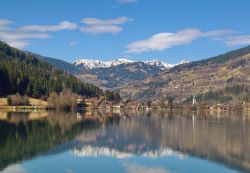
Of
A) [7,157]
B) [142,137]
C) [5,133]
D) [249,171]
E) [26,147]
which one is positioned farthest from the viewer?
[142,137]

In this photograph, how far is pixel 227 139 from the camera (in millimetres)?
76688

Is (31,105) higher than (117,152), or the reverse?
(31,105)

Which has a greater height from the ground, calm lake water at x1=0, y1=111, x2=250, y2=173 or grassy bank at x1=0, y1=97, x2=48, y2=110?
grassy bank at x1=0, y1=97, x2=48, y2=110

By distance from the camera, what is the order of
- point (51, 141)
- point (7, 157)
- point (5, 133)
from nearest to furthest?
point (7, 157), point (51, 141), point (5, 133)

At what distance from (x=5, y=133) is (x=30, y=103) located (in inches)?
4767

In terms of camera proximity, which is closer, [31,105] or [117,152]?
[117,152]

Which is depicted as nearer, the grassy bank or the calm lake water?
the calm lake water

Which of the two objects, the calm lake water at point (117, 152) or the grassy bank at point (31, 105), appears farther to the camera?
the grassy bank at point (31, 105)

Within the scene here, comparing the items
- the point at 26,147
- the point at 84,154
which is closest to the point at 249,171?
the point at 84,154

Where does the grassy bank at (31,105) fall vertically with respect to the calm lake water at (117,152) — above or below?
above

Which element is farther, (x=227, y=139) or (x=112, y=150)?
(x=227, y=139)

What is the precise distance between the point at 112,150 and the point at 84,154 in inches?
259

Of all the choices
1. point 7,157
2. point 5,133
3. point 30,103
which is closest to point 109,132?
point 5,133

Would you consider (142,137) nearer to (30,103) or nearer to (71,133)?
(71,133)
